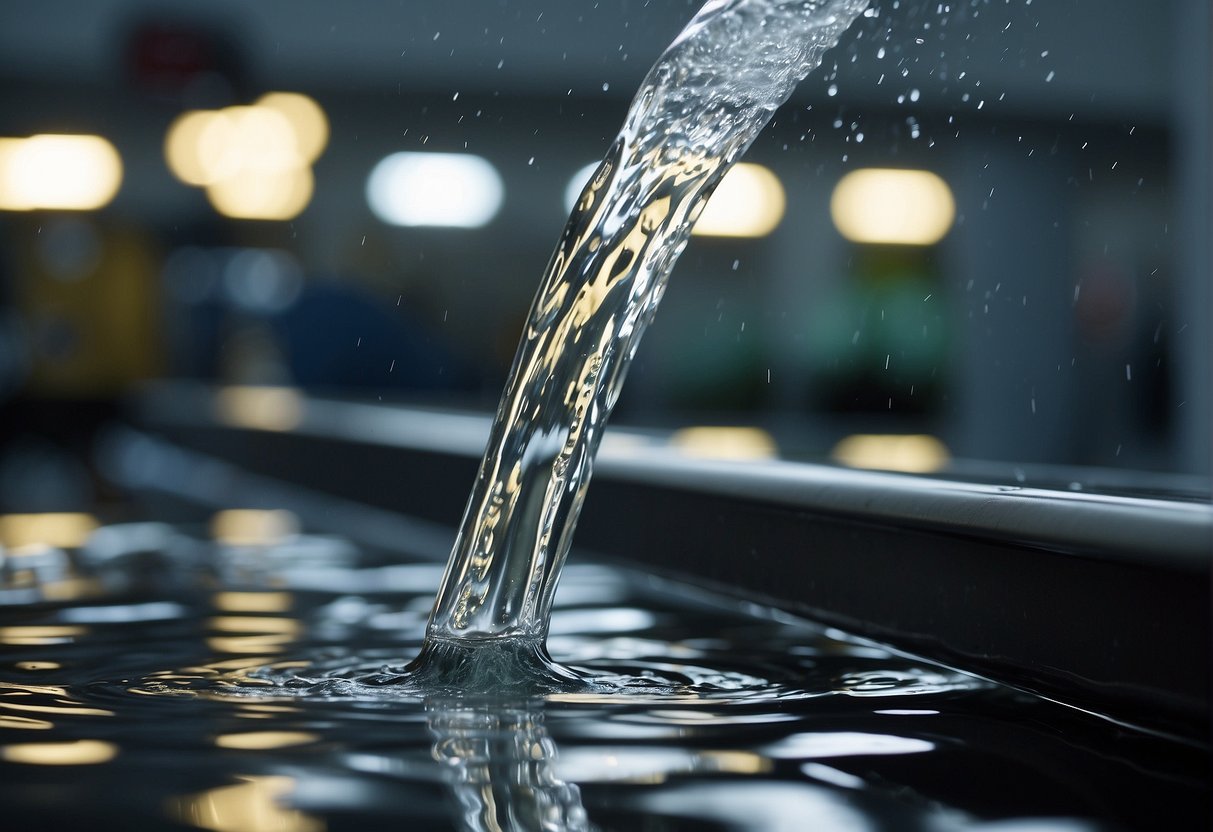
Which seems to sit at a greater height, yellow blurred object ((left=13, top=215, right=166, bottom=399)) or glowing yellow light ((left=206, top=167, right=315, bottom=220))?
glowing yellow light ((left=206, top=167, right=315, bottom=220))

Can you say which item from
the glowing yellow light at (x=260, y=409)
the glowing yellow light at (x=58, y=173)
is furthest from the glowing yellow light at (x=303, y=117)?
the glowing yellow light at (x=260, y=409)

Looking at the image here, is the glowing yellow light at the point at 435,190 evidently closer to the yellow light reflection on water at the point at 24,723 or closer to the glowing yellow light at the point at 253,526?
the glowing yellow light at the point at 253,526

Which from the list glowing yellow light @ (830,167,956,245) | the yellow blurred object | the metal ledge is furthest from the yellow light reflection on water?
glowing yellow light @ (830,167,956,245)

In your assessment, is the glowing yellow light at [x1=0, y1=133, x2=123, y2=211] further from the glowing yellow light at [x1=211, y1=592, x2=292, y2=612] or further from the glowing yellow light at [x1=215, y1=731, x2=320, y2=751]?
the glowing yellow light at [x1=215, y1=731, x2=320, y2=751]

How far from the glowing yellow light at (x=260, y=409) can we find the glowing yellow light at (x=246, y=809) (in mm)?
1633

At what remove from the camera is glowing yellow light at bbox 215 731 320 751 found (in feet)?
1.77

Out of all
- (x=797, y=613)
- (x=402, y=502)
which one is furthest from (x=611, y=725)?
(x=402, y=502)

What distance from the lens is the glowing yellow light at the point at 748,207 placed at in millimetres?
9805

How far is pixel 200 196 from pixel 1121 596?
8.89m

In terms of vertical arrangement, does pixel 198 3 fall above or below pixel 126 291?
above

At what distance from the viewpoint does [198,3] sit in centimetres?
726

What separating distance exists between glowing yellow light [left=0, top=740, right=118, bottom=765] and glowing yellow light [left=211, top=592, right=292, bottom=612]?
41cm

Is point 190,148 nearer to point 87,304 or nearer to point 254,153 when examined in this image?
point 254,153

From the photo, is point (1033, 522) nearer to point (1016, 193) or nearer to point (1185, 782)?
point (1185, 782)
